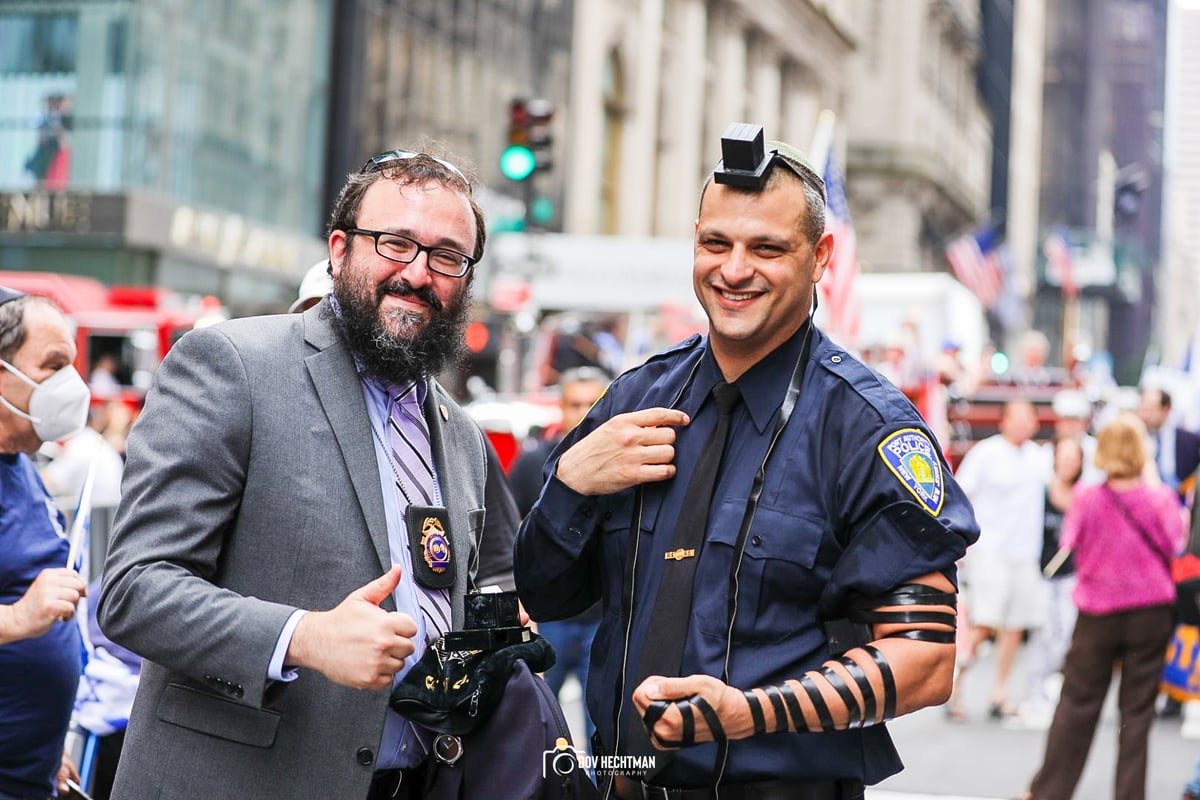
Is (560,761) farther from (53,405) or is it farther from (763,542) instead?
(53,405)

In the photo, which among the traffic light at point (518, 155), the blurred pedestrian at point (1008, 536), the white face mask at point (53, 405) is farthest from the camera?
the traffic light at point (518, 155)

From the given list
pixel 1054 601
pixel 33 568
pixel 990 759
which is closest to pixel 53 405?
pixel 33 568

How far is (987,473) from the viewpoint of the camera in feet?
40.0

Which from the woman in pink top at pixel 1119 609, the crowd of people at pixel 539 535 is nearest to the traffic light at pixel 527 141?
the woman in pink top at pixel 1119 609

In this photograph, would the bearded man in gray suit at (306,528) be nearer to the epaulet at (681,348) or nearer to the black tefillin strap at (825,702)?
the epaulet at (681,348)

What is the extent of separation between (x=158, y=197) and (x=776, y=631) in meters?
26.2

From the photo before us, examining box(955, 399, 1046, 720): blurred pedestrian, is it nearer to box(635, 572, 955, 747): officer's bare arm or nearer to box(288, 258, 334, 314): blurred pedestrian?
box(288, 258, 334, 314): blurred pedestrian

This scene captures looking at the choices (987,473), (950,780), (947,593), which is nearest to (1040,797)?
(950,780)

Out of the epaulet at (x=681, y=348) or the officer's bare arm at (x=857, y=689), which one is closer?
the officer's bare arm at (x=857, y=689)

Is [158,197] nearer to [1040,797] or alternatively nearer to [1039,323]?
[1040,797]

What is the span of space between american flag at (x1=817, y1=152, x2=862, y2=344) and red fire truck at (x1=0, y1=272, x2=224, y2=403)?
9.94m

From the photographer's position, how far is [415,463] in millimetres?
3584

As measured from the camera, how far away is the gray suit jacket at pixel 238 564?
309cm

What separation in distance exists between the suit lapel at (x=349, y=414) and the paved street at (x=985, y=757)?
614cm
